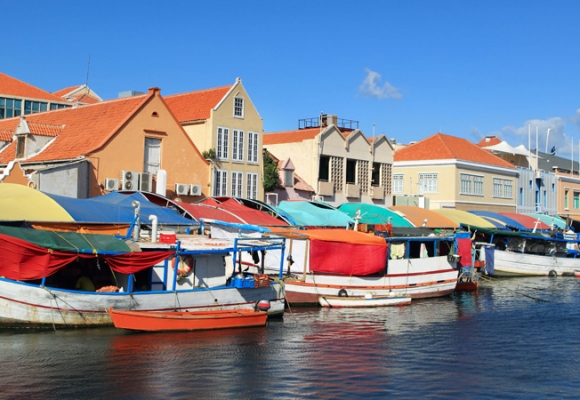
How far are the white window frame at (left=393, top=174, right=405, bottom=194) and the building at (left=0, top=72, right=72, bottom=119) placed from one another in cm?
2961

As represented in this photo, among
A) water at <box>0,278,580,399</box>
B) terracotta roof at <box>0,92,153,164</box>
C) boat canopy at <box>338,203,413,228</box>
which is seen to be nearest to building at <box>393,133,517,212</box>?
boat canopy at <box>338,203,413,228</box>

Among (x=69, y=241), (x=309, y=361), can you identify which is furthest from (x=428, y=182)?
(x=309, y=361)

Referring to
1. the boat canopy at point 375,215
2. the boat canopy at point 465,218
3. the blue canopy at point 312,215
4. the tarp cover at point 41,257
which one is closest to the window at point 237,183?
the blue canopy at point 312,215

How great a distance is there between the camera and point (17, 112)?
55.7m

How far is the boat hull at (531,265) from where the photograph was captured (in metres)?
51.7

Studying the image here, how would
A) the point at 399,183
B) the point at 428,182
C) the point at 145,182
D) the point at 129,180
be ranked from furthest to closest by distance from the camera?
1. the point at 399,183
2. the point at 428,182
3. the point at 145,182
4. the point at 129,180

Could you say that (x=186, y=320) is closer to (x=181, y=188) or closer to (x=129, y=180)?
(x=129, y=180)

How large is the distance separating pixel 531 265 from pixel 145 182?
28716 millimetres

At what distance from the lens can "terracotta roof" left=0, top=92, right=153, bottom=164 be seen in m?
39.4

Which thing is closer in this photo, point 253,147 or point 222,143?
point 222,143

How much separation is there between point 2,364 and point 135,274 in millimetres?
7768

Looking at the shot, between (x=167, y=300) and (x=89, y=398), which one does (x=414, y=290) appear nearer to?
(x=167, y=300)

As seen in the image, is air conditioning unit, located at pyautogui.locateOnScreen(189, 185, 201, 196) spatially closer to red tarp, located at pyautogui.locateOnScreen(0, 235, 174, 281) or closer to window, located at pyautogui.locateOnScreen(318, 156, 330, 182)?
window, located at pyautogui.locateOnScreen(318, 156, 330, 182)

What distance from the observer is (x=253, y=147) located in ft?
156
